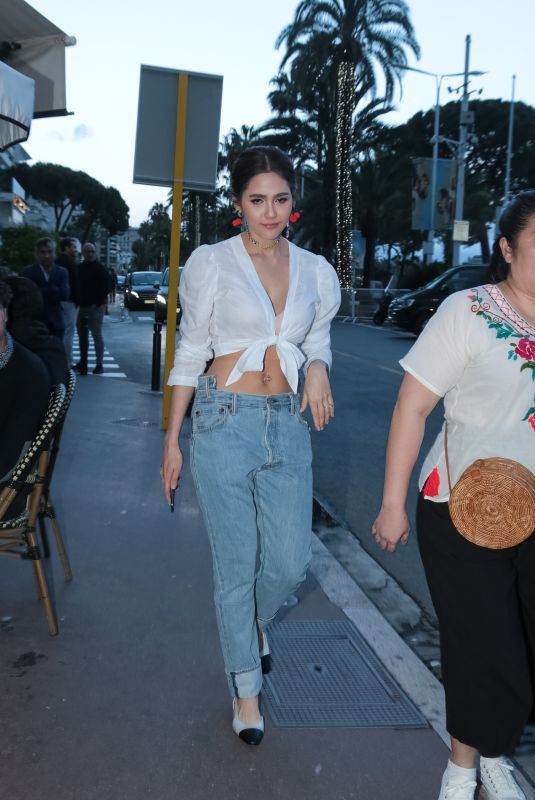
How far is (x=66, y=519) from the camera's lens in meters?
5.65

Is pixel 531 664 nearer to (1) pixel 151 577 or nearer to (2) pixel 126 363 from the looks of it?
(1) pixel 151 577

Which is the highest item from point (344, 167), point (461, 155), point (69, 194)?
point (69, 194)

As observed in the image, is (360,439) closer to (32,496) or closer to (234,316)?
(32,496)

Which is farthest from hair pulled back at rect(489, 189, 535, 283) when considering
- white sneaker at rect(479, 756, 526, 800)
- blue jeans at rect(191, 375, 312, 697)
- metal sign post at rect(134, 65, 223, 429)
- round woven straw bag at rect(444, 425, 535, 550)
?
metal sign post at rect(134, 65, 223, 429)

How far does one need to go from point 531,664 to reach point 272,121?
37.9 metres

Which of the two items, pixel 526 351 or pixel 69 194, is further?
pixel 69 194

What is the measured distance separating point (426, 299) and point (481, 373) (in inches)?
791

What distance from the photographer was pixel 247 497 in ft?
10.1

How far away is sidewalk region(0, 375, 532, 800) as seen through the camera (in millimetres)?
2812

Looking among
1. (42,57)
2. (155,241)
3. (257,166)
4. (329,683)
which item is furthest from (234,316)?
(155,241)

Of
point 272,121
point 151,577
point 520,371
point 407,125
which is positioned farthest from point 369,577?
point 407,125

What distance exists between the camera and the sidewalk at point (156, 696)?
9.23ft

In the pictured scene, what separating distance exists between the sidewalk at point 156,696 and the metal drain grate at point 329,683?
0.04 meters

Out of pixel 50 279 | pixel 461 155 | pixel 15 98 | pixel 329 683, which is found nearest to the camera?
pixel 329 683
